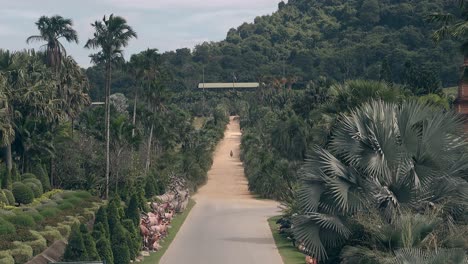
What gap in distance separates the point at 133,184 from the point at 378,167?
104 ft

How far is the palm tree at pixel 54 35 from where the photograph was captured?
2367 inches

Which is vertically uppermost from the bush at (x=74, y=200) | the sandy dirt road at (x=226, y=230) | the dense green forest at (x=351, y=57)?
the dense green forest at (x=351, y=57)

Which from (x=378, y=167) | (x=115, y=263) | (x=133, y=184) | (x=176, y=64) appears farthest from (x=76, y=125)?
(x=176, y=64)

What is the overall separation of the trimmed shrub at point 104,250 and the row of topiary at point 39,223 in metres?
1.85

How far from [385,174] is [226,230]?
80.9ft

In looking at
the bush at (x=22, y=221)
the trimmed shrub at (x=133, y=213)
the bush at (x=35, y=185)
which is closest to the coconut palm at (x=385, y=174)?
the bush at (x=22, y=221)

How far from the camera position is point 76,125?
69.9 m

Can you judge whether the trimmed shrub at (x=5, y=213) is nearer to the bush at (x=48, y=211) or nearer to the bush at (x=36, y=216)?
the bush at (x=36, y=216)

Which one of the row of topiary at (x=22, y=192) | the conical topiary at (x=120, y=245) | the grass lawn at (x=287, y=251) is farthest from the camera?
the row of topiary at (x=22, y=192)

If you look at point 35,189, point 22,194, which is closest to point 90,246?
point 22,194

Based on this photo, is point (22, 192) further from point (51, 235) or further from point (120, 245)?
point (120, 245)

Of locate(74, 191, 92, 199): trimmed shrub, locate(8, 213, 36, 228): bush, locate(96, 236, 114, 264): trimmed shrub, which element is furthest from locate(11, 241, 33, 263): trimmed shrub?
locate(74, 191, 92, 199): trimmed shrub

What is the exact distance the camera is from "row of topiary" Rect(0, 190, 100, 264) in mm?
27397

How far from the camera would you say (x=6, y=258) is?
996 inches
